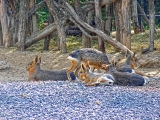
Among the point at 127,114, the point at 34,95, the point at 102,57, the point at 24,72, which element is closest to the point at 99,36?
the point at 24,72

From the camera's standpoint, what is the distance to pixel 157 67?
13.7 m

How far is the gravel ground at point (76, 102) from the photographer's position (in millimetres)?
6934

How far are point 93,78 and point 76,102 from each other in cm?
192

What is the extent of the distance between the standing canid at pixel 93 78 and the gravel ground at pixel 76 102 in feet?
0.96

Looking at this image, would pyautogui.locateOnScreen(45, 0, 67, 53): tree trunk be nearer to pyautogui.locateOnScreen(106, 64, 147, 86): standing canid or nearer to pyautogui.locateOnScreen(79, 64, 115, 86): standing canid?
pyautogui.locateOnScreen(79, 64, 115, 86): standing canid

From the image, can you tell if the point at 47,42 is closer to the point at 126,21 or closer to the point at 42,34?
the point at 42,34

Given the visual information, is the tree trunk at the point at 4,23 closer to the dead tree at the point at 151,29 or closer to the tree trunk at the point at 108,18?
the tree trunk at the point at 108,18

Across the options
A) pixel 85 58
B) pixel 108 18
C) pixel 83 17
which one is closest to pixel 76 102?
pixel 85 58

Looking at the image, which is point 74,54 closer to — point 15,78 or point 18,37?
point 15,78

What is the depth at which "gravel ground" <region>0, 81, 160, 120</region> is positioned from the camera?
6934mm

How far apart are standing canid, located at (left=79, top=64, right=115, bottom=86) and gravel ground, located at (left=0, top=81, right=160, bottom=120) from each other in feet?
0.96

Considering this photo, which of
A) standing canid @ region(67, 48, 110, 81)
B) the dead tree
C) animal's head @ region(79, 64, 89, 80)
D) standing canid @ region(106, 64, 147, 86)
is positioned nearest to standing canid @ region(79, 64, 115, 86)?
animal's head @ region(79, 64, 89, 80)

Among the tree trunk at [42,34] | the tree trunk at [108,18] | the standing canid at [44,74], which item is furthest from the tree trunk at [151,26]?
the standing canid at [44,74]

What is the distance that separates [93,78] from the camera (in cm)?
973
